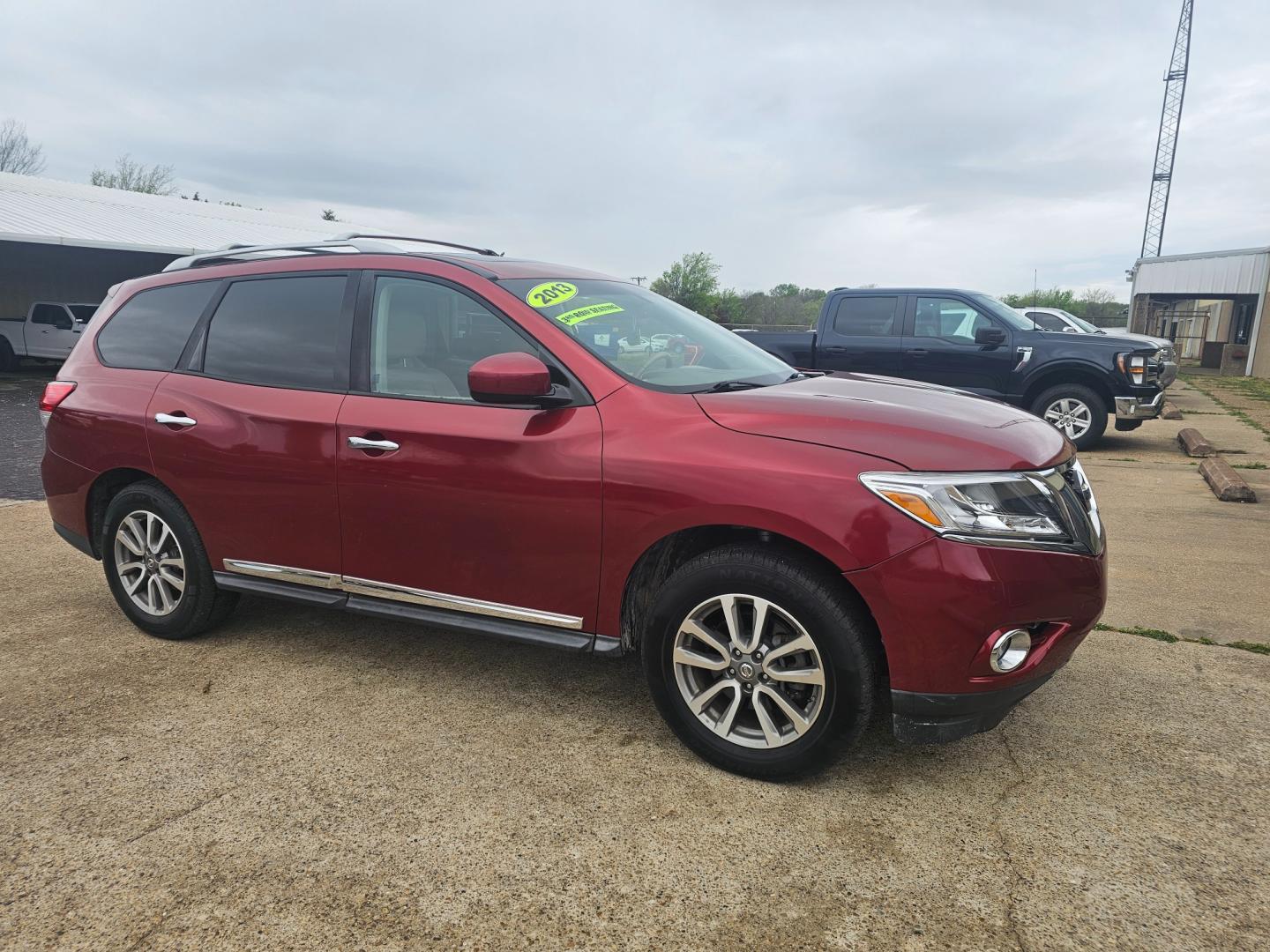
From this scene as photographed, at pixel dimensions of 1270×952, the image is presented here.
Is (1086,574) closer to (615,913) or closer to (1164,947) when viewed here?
(1164,947)

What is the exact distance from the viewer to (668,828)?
263cm

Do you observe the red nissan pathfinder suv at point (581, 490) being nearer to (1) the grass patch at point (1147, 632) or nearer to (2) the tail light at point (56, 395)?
(2) the tail light at point (56, 395)

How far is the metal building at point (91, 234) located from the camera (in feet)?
66.1

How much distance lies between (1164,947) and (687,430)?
1.89 metres

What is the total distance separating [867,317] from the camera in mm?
10391

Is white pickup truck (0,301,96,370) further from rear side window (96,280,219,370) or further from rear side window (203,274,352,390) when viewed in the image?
rear side window (203,274,352,390)

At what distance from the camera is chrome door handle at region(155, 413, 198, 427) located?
12.7 feet

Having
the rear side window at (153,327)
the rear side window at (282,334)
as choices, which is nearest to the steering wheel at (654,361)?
the rear side window at (282,334)

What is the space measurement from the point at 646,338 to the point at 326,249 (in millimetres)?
1605

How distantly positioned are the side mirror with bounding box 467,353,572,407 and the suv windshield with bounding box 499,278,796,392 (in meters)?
0.29

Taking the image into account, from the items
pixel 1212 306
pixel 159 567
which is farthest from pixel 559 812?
pixel 1212 306

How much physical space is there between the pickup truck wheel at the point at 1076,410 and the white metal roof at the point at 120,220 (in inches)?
714

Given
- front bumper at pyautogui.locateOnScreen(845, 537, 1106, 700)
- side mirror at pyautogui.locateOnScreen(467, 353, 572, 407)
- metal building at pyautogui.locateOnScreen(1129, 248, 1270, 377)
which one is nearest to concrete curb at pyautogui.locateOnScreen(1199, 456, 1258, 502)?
front bumper at pyautogui.locateOnScreen(845, 537, 1106, 700)

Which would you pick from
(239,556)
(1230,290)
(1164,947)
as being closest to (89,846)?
(239,556)
